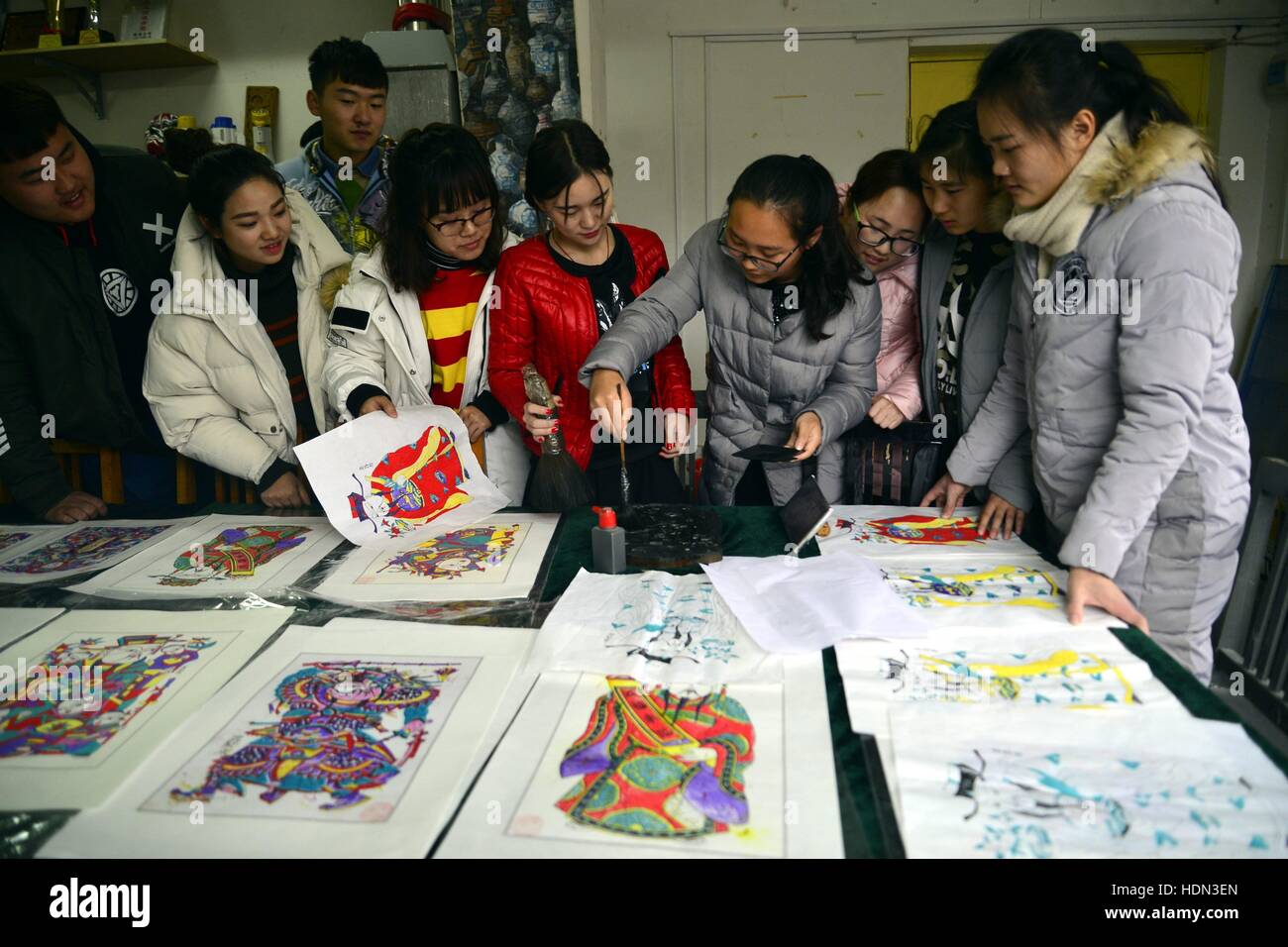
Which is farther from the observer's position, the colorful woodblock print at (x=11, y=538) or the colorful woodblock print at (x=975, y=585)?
the colorful woodblock print at (x=11, y=538)

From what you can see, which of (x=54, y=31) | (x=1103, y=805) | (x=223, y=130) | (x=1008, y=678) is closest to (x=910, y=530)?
(x=1008, y=678)

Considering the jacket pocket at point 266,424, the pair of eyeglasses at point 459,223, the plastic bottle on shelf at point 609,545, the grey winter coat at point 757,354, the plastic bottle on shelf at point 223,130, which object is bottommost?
the plastic bottle on shelf at point 609,545

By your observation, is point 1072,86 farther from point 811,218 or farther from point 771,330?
point 771,330

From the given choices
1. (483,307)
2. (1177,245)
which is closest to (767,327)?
(483,307)

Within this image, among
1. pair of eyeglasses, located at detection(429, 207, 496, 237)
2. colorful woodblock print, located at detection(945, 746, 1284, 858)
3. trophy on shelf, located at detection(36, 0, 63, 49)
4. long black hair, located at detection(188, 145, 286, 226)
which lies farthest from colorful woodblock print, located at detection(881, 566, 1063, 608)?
trophy on shelf, located at detection(36, 0, 63, 49)

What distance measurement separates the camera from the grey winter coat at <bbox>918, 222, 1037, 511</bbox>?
153cm

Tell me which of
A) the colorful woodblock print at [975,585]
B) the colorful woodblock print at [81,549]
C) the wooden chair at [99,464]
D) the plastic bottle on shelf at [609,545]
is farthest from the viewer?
the wooden chair at [99,464]

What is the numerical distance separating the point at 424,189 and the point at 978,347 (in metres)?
1.13

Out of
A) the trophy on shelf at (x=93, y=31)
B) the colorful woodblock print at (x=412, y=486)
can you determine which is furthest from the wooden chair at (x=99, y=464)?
the trophy on shelf at (x=93, y=31)

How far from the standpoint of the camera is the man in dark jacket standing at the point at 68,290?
1772mm

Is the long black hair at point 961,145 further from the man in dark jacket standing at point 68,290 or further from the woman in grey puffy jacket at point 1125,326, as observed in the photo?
the man in dark jacket standing at point 68,290

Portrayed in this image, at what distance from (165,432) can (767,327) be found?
1291 mm

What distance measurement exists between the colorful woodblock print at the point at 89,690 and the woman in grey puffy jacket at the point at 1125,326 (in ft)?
3.83

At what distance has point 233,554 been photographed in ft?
4.95
